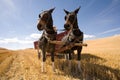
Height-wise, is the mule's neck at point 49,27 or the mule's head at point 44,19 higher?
the mule's head at point 44,19

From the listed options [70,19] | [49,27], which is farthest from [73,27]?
[49,27]

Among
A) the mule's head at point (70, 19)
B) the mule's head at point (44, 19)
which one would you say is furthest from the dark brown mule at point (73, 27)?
the mule's head at point (44, 19)

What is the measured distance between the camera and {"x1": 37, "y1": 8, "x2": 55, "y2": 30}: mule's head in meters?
10.7

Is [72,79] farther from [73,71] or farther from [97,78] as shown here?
[73,71]

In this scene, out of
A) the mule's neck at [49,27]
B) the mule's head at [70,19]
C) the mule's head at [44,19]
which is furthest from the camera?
the mule's neck at [49,27]

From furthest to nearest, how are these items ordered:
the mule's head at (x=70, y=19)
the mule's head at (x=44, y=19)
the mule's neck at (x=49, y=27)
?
the mule's neck at (x=49, y=27) < the mule's head at (x=44, y=19) < the mule's head at (x=70, y=19)

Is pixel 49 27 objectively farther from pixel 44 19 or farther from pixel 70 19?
pixel 70 19

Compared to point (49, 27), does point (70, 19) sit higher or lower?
higher

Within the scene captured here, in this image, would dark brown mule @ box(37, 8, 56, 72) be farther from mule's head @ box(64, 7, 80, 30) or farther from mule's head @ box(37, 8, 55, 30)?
mule's head @ box(64, 7, 80, 30)

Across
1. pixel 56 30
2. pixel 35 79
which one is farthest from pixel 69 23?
pixel 35 79

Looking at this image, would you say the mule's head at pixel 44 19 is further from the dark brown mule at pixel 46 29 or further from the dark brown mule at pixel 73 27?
the dark brown mule at pixel 73 27

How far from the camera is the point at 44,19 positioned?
1076 cm

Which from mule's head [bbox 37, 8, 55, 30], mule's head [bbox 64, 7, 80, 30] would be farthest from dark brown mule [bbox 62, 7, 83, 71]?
mule's head [bbox 37, 8, 55, 30]

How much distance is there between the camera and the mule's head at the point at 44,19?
10719 mm
